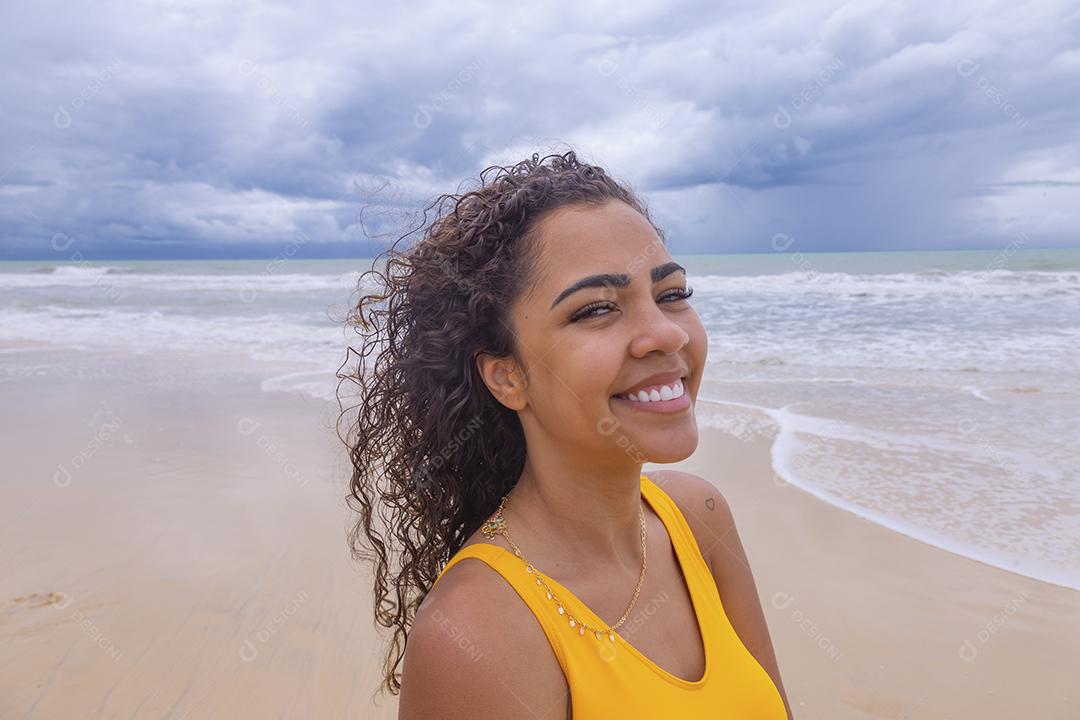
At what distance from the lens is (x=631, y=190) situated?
2.17m

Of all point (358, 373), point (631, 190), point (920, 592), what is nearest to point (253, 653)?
point (358, 373)

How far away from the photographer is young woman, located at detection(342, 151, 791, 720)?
5.23 ft

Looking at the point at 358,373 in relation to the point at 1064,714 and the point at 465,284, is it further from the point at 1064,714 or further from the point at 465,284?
the point at 1064,714

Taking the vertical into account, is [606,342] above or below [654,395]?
above

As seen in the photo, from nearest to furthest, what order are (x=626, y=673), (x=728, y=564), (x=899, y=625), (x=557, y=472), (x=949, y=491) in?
1. (x=626, y=673)
2. (x=557, y=472)
3. (x=728, y=564)
4. (x=899, y=625)
5. (x=949, y=491)

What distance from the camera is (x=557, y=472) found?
189 cm

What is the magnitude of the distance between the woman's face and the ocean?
71.3 inches

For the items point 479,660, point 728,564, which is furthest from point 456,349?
point 728,564

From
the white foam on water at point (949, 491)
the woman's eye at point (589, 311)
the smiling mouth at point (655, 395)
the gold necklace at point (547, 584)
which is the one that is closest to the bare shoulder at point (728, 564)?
the gold necklace at point (547, 584)

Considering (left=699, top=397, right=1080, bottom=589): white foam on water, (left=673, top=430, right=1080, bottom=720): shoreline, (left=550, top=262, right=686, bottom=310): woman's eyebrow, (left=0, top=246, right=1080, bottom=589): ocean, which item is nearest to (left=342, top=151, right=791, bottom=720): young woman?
(left=550, top=262, right=686, bottom=310): woman's eyebrow

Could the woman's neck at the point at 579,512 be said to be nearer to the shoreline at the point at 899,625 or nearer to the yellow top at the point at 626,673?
the yellow top at the point at 626,673

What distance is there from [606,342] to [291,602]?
3450 millimetres

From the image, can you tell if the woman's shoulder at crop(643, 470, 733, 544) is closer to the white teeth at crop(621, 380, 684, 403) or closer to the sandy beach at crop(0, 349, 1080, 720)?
the white teeth at crop(621, 380, 684, 403)

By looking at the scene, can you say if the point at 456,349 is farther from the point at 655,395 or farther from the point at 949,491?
the point at 949,491
